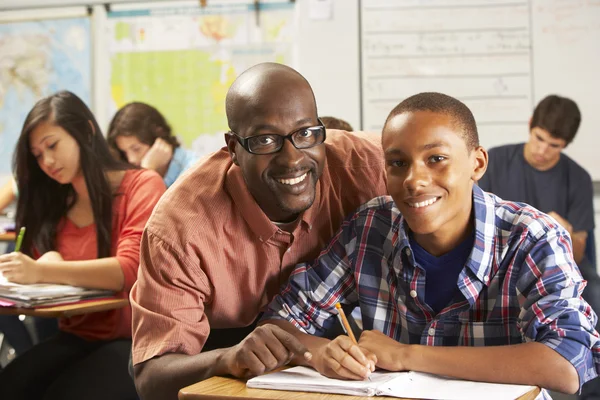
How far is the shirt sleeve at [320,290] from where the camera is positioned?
66.1 inches

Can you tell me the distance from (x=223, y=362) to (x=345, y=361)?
0.24 metres

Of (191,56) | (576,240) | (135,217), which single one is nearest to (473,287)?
(135,217)

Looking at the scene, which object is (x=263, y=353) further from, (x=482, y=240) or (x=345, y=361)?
(x=482, y=240)

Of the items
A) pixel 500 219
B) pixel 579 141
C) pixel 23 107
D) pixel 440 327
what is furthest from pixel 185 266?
pixel 23 107

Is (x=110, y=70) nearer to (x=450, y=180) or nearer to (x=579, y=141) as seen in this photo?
(x=579, y=141)

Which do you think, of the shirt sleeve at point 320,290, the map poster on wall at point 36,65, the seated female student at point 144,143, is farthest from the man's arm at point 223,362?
the map poster on wall at point 36,65

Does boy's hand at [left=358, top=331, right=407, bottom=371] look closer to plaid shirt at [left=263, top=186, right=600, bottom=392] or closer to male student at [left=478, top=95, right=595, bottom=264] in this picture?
plaid shirt at [left=263, top=186, right=600, bottom=392]

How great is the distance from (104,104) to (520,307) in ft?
14.5

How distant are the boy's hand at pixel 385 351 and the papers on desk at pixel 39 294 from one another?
1.34 meters

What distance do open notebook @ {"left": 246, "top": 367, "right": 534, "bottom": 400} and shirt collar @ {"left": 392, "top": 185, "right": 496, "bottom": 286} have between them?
253mm

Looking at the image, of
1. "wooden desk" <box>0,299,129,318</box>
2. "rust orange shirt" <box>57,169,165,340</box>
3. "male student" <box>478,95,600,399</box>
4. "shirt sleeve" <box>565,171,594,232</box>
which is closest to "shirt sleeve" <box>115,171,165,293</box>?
"rust orange shirt" <box>57,169,165,340</box>

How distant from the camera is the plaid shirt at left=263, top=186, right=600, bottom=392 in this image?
1369 mm

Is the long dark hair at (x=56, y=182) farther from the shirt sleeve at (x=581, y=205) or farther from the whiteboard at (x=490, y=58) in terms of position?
the shirt sleeve at (x=581, y=205)

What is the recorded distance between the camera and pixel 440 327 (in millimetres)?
1553
